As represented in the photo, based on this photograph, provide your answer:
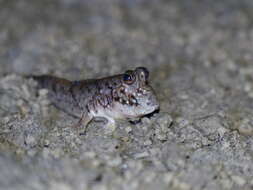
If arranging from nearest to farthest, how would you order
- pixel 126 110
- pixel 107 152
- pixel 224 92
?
pixel 107 152
pixel 126 110
pixel 224 92

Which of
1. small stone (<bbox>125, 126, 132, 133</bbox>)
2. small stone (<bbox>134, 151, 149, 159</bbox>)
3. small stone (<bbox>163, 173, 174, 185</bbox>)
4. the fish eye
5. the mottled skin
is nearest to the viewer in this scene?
small stone (<bbox>163, 173, 174, 185</bbox>)

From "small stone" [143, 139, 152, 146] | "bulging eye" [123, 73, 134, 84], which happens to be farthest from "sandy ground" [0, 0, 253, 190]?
"bulging eye" [123, 73, 134, 84]

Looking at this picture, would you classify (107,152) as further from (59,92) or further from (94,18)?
(94,18)

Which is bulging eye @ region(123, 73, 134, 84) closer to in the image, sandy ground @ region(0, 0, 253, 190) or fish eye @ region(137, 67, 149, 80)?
fish eye @ region(137, 67, 149, 80)

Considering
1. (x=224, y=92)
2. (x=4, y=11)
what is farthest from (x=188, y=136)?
(x=4, y=11)

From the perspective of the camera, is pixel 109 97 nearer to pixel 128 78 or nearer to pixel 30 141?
pixel 128 78

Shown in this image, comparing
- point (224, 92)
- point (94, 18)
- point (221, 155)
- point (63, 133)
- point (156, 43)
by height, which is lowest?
point (221, 155)

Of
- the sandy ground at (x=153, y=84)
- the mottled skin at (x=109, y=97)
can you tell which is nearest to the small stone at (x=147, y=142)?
the sandy ground at (x=153, y=84)
